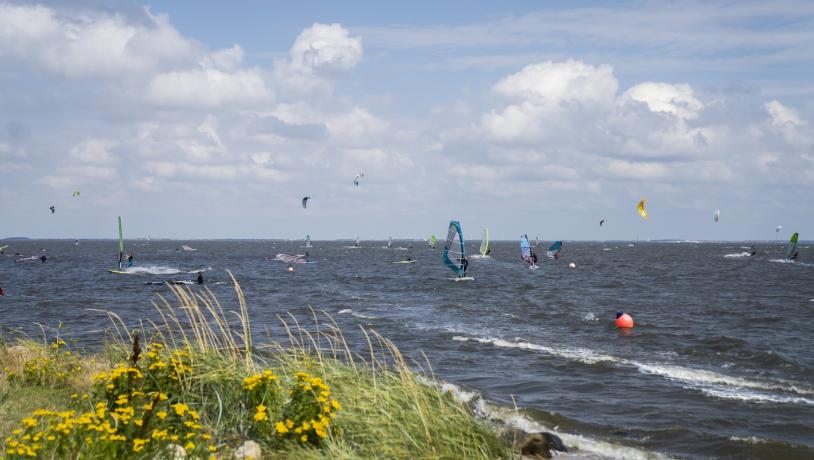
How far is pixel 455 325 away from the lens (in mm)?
23062

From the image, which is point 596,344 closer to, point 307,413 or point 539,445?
point 539,445

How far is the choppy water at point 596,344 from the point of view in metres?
10.9

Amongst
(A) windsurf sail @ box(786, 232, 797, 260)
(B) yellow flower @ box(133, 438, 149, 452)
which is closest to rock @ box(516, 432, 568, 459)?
(B) yellow flower @ box(133, 438, 149, 452)

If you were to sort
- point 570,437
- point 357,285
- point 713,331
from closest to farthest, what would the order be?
point 570,437 < point 713,331 < point 357,285

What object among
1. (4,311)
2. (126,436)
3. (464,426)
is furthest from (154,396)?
(4,311)

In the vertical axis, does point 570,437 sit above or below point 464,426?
below

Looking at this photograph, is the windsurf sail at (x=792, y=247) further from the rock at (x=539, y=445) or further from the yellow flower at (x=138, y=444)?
the yellow flower at (x=138, y=444)

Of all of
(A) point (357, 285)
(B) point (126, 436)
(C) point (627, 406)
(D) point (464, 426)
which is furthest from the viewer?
(A) point (357, 285)

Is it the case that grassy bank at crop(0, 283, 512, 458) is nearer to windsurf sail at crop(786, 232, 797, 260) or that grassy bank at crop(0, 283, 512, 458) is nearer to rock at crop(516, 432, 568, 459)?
rock at crop(516, 432, 568, 459)

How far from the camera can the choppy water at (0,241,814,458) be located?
10867mm

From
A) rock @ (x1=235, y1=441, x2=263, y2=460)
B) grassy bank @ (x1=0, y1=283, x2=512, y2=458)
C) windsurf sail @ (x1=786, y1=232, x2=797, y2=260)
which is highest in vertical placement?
windsurf sail @ (x1=786, y1=232, x2=797, y2=260)

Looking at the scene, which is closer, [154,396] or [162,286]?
[154,396]

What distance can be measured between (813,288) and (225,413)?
4133cm

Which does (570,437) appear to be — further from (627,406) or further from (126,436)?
(126,436)
